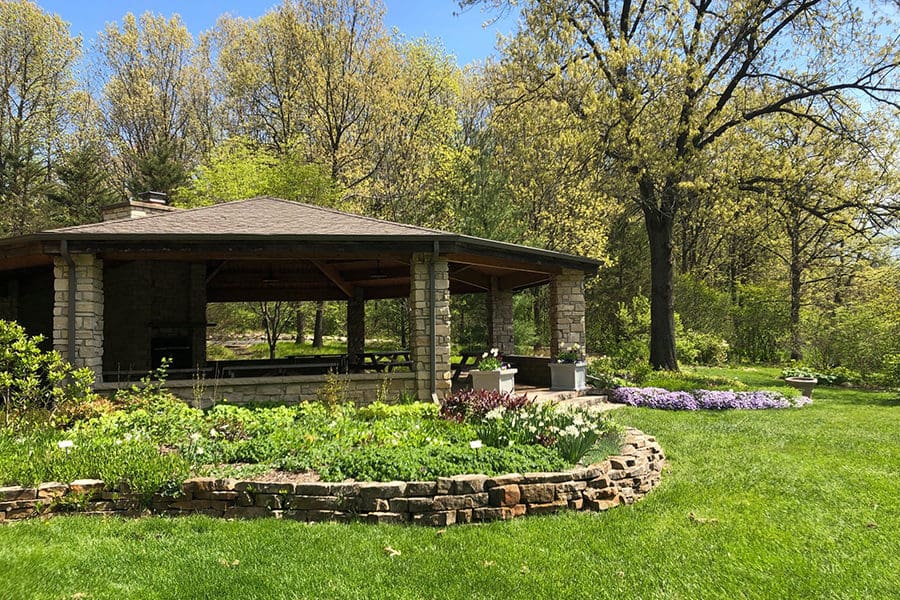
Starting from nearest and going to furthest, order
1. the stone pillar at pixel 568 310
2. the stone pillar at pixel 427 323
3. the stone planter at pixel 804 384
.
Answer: the stone pillar at pixel 427 323, the stone pillar at pixel 568 310, the stone planter at pixel 804 384

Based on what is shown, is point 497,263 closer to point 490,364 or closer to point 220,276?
point 490,364

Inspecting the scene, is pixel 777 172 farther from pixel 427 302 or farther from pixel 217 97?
pixel 217 97

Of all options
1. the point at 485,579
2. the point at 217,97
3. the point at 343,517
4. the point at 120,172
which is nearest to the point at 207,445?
the point at 343,517

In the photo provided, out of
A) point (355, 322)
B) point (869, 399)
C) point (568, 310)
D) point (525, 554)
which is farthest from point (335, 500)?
point (869, 399)

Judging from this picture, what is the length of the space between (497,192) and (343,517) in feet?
52.3

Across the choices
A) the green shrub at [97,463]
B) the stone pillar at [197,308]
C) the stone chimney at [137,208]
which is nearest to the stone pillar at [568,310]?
the stone pillar at [197,308]

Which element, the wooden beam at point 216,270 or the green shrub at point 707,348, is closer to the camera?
the wooden beam at point 216,270

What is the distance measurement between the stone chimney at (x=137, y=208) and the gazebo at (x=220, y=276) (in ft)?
0.14

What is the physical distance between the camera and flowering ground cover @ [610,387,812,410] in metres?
10.4

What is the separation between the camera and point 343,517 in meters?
4.41

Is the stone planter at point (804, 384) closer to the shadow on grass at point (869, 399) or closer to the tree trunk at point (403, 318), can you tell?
the shadow on grass at point (869, 399)

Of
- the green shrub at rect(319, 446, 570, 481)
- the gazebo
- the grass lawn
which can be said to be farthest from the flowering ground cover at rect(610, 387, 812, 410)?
the green shrub at rect(319, 446, 570, 481)

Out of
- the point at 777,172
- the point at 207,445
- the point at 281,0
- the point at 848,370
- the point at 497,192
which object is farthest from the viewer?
the point at 281,0

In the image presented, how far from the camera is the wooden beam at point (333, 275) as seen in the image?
1124 centimetres
